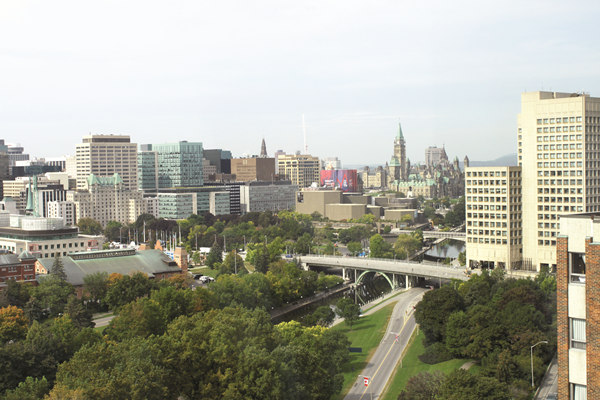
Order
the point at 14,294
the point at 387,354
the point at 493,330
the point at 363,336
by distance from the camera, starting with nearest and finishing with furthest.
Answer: the point at 493,330 < the point at 387,354 < the point at 363,336 < the point at 14,294

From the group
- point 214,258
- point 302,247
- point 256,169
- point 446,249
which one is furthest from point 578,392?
point 256,169

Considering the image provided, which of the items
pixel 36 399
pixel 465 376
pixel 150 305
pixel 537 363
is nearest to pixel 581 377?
pixel 465 376

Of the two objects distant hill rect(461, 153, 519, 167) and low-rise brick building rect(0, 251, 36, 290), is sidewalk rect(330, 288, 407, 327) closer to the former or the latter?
distant hill rect(461, 153, 519, 167)

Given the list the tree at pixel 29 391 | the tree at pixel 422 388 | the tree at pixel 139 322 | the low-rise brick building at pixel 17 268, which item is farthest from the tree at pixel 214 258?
the tree at pixel 29 391

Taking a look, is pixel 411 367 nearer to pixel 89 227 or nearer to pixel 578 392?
pixel 578 392

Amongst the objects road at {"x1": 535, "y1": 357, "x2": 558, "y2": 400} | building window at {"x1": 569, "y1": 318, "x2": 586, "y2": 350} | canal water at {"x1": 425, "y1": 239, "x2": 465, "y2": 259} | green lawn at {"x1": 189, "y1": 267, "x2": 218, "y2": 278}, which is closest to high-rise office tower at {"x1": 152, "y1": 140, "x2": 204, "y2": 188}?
canal water at {"x1": 425, "y1": 239, "x2": 465, "y2": 259}

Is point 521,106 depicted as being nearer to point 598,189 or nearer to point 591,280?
point 598,189
